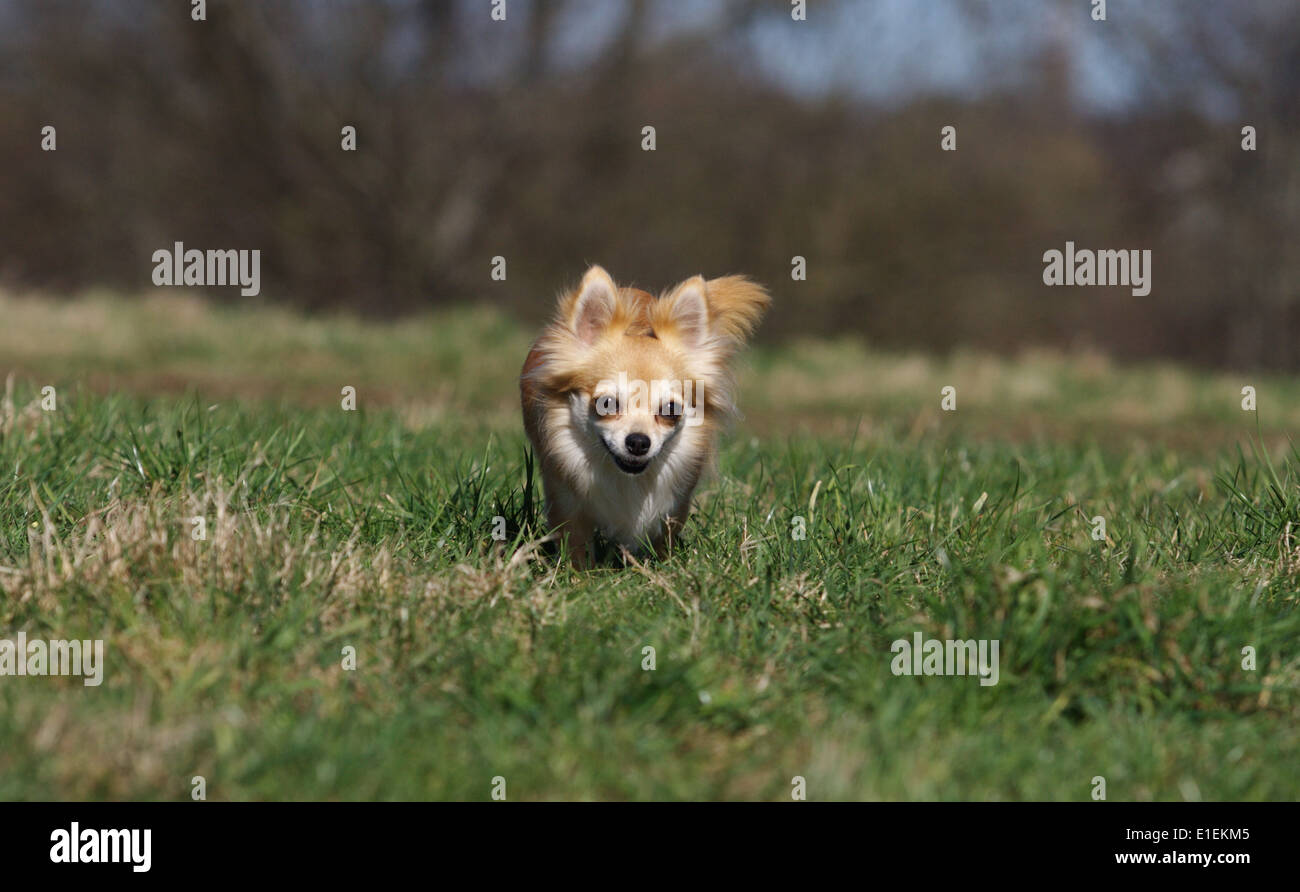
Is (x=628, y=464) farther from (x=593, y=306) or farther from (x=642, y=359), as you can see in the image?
(x=593, y=306)

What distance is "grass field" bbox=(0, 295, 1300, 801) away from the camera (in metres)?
2.94

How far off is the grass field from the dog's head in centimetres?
44

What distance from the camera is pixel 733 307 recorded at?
15.6 feet

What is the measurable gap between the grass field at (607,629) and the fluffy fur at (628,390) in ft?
0.71

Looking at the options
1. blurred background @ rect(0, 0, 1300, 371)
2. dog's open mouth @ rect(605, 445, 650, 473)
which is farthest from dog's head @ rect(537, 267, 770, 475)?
blurred background @ rect(0, 0, 1300, 371)

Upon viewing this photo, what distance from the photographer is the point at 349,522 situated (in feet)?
14.8

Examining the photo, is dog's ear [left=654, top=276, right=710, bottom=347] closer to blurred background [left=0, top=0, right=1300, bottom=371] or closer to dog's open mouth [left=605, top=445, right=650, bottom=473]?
dog's open mouth [left=605, top=445, right=650, bottom=473]

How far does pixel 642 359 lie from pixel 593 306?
29 cm

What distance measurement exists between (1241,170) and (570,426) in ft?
53.1

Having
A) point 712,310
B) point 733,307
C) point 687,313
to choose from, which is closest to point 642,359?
point 687,313

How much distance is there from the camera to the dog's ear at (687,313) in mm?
4547
